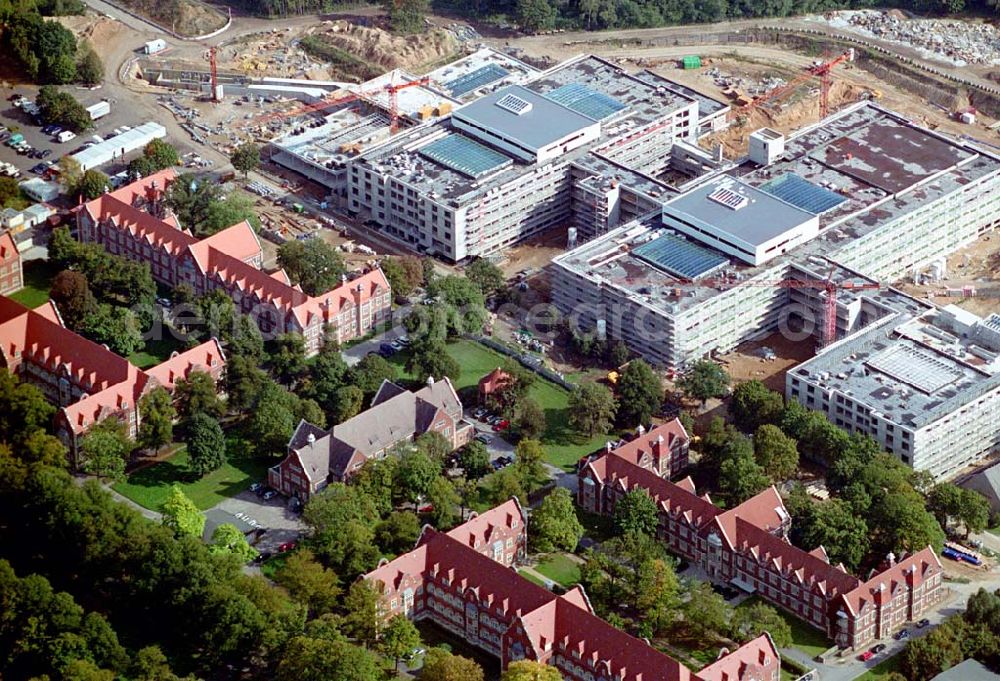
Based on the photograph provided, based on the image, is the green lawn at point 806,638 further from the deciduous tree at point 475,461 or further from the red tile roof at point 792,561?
the deciduous tree at point 475,461

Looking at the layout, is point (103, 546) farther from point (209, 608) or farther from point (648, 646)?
point (648, 646)

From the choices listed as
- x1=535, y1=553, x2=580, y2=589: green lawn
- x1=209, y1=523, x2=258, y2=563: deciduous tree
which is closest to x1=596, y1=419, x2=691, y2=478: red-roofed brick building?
x1=535, y1=553, x2=580, y2=589: green lawn

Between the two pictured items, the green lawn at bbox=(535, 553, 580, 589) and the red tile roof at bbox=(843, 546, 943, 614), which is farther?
the green lawn at bbox=(535, 553, 580, 589)

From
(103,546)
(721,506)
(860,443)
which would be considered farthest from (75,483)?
(860,443)

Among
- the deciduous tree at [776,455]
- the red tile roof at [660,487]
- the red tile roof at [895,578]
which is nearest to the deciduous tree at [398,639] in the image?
the red tile roof at [660,487]

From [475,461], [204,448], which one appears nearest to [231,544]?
[204,448]

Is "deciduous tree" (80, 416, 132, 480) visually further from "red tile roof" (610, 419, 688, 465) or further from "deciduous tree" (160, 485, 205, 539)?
"red tile roof" (610, 419, 688, 465)
